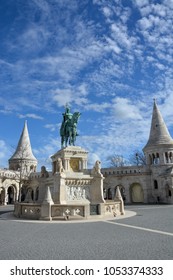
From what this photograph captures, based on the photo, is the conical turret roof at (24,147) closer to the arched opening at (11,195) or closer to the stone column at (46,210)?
the arched opening at (11,195)

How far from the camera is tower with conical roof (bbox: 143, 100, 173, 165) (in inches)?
1484

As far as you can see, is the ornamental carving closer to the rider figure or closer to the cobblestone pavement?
the rider figure

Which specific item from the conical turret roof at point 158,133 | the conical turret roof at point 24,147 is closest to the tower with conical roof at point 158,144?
the conical turret roof at point 158,133

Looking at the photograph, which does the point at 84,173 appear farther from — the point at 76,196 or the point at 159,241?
the point at 159,241

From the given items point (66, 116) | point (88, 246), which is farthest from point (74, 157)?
point (88, 246)

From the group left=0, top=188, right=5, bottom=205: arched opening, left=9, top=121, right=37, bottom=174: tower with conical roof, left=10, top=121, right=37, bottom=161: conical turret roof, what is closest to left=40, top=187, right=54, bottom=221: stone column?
left=0, top=188, right=5, bottom=205: arched opening

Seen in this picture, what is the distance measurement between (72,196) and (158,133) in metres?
26.8

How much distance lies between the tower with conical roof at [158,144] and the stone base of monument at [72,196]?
22.2 meters

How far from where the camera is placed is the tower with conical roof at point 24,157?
156 feet

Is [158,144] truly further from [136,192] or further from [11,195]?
[11,195]

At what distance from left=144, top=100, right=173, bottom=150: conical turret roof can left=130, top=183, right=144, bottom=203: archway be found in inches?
278

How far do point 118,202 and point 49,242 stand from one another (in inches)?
366

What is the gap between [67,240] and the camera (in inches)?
281
